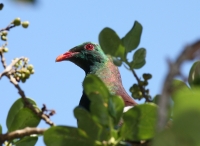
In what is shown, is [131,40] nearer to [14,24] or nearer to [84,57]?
[14,24]

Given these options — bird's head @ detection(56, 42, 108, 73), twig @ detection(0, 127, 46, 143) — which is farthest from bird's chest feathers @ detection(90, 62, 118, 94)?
twig @ detection(0, 127, 46, 143)

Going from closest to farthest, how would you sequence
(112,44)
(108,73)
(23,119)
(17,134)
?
(17,134), (112,44), (23,119), (108,73)

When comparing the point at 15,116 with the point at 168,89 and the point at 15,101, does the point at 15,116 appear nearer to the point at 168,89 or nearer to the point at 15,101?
the point at 15,101

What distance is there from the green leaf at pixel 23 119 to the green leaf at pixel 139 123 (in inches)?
23.4

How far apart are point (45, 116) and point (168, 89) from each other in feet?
3.92

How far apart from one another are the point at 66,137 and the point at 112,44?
44 centimetres

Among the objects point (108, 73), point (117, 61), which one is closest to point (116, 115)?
point (117, 61)

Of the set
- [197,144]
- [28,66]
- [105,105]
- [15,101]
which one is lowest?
[197,144]

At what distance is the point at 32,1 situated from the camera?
526 mm

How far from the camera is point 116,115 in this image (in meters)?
1.25

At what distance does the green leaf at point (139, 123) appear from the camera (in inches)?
49.5

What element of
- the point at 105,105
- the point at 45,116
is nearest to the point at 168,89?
the point at 105,105

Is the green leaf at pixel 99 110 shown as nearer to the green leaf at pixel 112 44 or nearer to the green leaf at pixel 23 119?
the green leaf at pixel 112 44

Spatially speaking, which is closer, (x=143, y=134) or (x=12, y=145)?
(x=143, y=134)
